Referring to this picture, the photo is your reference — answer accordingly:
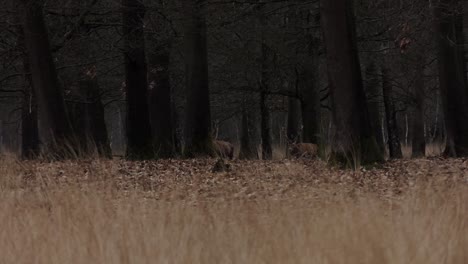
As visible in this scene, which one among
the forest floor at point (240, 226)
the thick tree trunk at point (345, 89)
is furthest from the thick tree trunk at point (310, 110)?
the forest floor at point (240, 226)

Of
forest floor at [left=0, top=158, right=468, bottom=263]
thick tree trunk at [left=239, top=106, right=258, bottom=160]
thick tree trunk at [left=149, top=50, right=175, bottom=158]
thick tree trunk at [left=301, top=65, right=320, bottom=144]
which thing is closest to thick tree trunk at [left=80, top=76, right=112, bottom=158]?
thick tree trunk at [left=149, top=50, right=175, bottom=158]

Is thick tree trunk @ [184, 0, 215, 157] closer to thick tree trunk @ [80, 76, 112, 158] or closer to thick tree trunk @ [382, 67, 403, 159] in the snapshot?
thick tree trunk @ [80, 76, 112, 158]

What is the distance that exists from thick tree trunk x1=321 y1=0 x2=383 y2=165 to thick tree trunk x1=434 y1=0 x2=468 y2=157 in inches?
139

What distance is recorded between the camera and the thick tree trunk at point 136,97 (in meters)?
15.6

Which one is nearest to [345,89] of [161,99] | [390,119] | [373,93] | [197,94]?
[197,94]

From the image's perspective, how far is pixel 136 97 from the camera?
15891 millimetres

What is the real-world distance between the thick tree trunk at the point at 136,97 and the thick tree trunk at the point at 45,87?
2.30 m

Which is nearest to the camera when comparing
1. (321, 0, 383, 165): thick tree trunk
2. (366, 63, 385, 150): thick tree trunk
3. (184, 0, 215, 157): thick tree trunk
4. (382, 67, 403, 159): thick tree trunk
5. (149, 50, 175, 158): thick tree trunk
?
(321, 0, 383, 165): thick tree trunk

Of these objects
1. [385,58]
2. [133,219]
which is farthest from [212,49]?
[133,219]

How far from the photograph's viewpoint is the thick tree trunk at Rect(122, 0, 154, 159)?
15578 mm

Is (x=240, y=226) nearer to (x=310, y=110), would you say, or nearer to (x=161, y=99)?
(x=161, y=99)

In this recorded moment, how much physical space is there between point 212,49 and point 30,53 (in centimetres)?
943

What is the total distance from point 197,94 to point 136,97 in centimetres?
152

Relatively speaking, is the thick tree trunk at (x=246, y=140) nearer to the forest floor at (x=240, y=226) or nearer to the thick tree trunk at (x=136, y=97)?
the thick tree trunk at (x=136, y=97)
